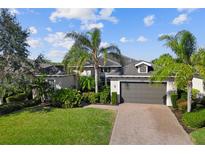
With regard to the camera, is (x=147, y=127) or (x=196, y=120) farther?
(x=147, y=127)

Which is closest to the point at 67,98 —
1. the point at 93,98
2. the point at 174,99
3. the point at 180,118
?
the point at 93,98

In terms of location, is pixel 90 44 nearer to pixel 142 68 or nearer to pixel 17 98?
pixel 142 68

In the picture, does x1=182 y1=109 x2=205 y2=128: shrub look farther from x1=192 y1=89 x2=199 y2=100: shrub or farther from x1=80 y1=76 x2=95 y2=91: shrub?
x1=80 y1=76 x2=95 y2=91: shrub

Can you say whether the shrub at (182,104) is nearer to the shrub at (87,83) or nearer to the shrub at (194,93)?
the shrub at (194,93)

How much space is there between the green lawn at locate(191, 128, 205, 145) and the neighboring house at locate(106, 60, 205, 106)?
8196 mm

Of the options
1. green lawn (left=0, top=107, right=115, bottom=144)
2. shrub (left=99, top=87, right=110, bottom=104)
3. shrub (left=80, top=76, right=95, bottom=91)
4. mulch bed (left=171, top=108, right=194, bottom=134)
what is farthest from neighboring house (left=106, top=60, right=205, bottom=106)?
shrub (left=80, top=76, right=95, bottom=91)

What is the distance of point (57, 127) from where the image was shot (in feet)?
45.1

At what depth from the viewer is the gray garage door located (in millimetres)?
21569

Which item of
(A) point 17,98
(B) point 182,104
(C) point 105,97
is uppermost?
(C) point 105,97

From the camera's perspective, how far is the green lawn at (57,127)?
1162 cm

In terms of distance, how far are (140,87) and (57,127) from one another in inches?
419
